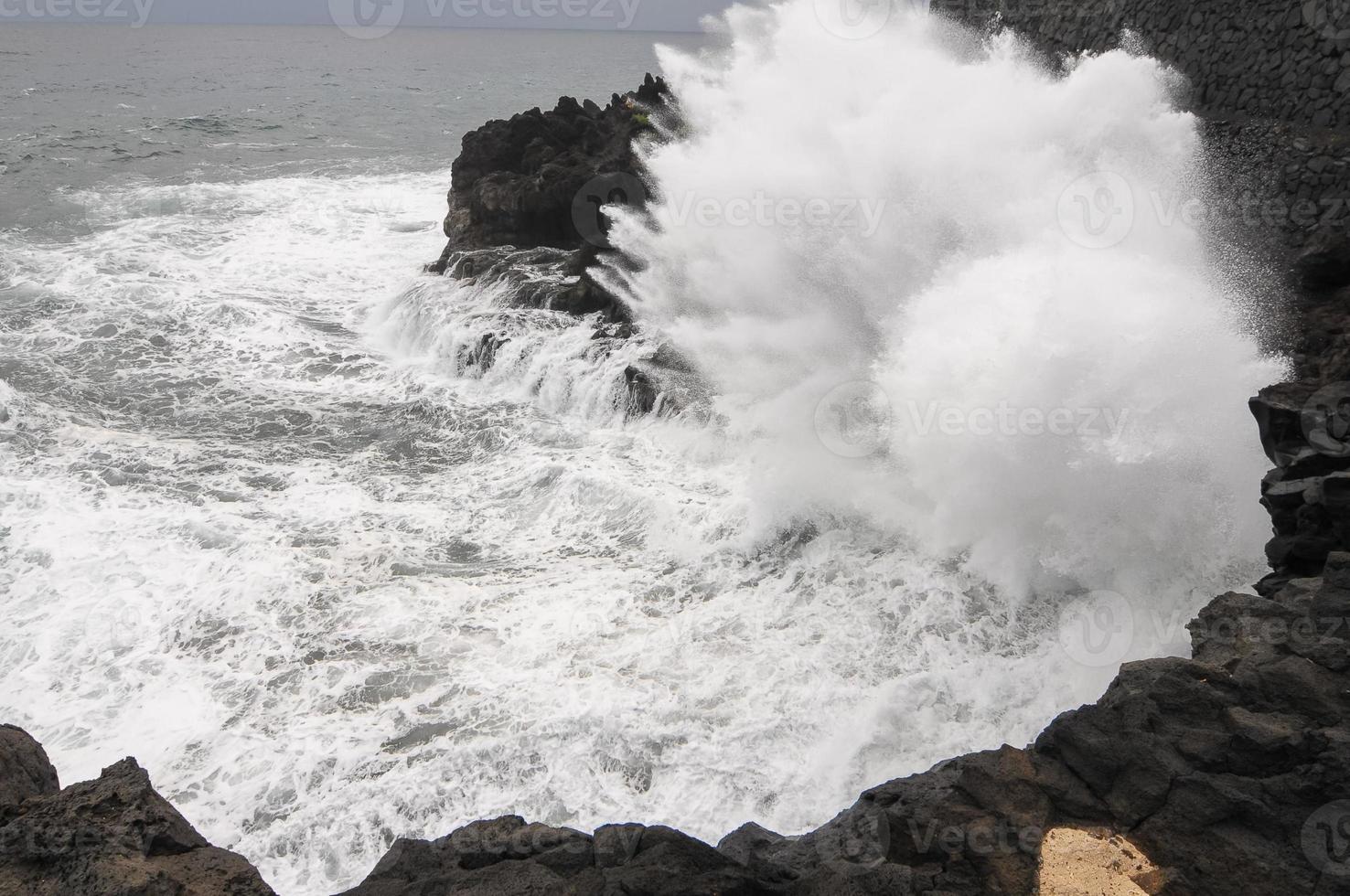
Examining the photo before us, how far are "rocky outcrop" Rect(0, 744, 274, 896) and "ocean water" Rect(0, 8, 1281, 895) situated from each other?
180 centimetres

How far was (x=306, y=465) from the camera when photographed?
1178 centimetres

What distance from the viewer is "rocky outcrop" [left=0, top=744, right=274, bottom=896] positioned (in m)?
4.40

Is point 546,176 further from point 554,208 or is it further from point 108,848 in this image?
point 108,848

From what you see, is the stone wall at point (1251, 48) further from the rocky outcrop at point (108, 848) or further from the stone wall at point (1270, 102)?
the rocky outcrop at point (108, 848)

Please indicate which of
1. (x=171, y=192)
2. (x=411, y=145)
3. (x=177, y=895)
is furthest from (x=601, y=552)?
(x=411, y=145)

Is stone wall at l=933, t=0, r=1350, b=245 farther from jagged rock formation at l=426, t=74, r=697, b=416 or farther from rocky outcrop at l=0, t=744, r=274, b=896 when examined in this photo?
A: rocky outcrop at l=0, t=744, r=274, b=896

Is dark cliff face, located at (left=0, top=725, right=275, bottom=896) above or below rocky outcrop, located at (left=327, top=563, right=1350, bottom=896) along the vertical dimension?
below

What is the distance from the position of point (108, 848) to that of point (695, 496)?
685cm

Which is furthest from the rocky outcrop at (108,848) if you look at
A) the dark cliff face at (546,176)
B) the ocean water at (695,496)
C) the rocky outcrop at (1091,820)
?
the dark cliff face at (546,176)

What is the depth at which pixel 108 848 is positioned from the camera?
14.9 ft

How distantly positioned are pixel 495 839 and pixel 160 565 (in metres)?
6.06

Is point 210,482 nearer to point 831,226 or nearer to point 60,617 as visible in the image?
point 60,617

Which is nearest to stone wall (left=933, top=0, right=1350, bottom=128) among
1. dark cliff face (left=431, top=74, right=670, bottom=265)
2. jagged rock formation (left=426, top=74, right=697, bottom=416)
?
jagged rock formation (left=426, top=74, right=697, bottom=416)

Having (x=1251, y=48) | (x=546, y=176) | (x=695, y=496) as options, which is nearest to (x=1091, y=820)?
(x=695, y=496)
